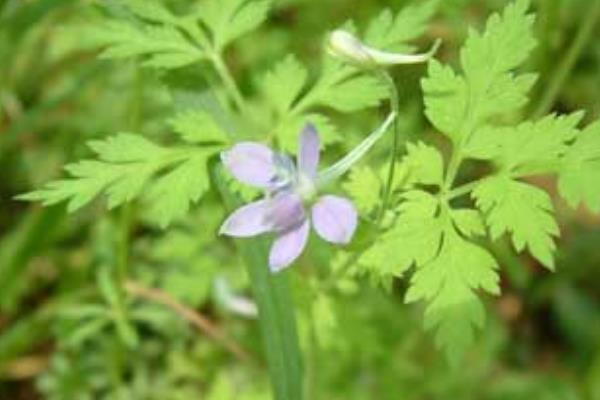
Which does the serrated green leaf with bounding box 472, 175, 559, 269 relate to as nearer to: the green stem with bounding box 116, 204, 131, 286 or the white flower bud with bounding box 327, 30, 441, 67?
the white flower bud with bounding box 327, 30, 441, 67

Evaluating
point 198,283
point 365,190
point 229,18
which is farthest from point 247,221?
point 198,283

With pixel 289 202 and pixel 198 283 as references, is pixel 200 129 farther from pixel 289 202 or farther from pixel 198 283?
pixel 198 283

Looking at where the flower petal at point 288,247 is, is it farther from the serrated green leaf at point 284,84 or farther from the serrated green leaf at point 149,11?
the serrated green leaf at point 149,11

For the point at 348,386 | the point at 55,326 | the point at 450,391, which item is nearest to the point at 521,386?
the point at 450,391

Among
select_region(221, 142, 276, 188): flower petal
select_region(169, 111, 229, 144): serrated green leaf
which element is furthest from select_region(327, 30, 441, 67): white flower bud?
select_region(169, 111, 229, 144): serrated green leaf

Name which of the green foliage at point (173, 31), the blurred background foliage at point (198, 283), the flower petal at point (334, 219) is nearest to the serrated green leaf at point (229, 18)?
the green foliage at point (173, 31)
